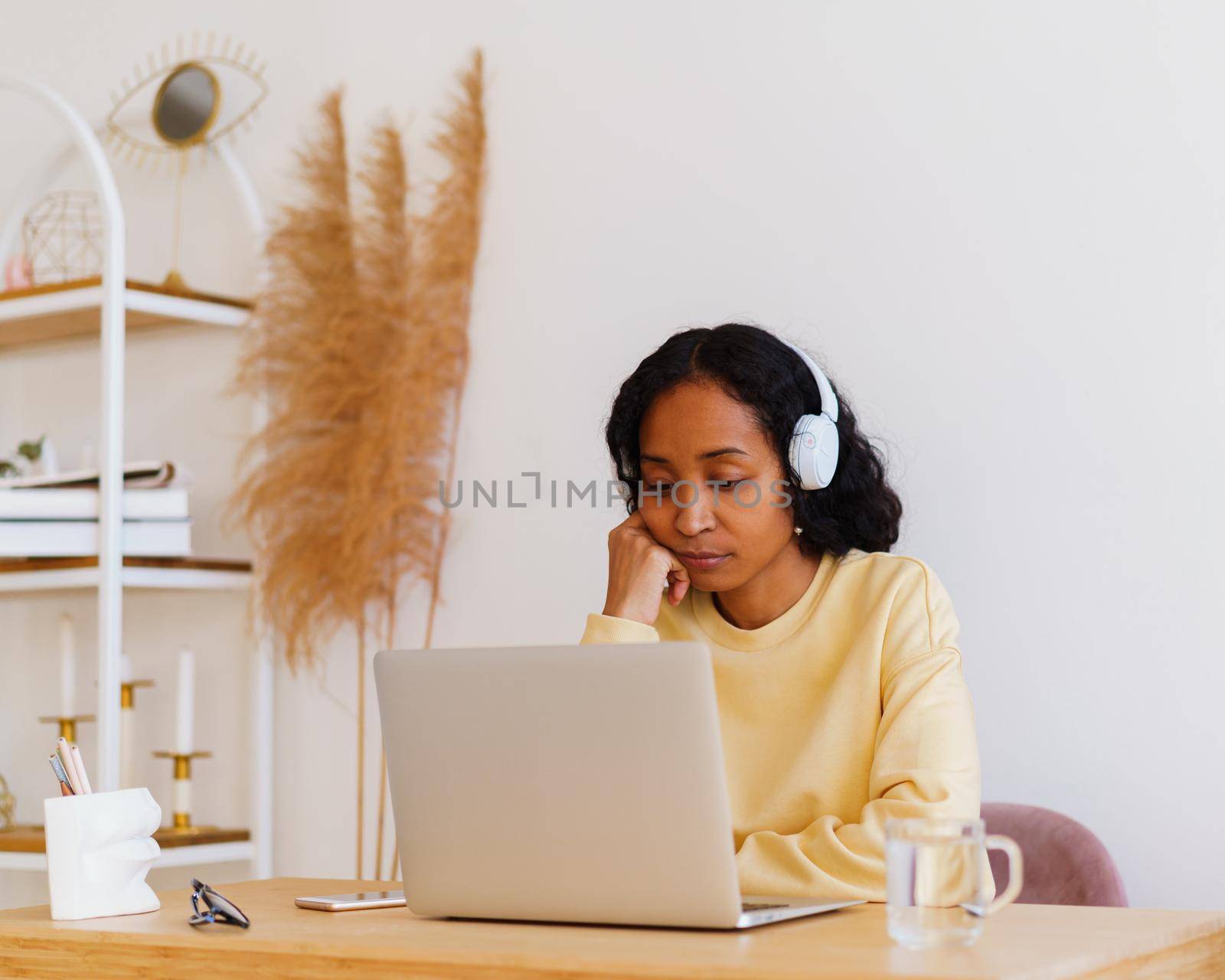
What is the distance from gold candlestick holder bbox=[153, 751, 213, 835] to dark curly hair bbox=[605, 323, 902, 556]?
3.27ft

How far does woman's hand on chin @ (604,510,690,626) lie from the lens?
1.71 meters

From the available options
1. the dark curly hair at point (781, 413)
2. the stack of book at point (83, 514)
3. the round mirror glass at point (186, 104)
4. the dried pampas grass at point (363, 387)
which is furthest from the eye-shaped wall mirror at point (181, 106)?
the dark curly hair at point (781, 413)

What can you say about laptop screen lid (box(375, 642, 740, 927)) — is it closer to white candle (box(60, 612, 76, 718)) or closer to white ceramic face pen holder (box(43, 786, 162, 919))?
white ceramic face pen holder (box(43, 786, 162, 919))

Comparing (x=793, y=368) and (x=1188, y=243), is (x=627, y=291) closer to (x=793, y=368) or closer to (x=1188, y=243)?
(x=793, y=368)

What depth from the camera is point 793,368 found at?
5.86ft

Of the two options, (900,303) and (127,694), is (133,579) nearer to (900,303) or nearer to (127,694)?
(127,694)

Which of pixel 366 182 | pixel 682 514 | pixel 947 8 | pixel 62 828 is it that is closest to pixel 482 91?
pixel 366 182

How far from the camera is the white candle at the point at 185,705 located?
2432 mm

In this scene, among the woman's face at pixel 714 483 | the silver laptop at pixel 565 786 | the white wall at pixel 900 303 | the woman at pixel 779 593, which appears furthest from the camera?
the white wall at pixel 900 303

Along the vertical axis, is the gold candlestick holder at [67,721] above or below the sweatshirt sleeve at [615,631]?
below

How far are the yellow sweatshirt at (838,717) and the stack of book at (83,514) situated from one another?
0.96 meters

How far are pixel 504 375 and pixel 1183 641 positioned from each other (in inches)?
42.7

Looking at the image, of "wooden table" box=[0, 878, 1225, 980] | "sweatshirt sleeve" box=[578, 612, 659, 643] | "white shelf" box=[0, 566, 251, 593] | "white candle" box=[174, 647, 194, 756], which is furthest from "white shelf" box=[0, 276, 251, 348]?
"wooden table" box=[0, 878, 1225, 980]

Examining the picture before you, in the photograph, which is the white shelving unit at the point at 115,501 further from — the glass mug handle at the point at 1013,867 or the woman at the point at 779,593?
the glass mug handle at the point at 1013,867
